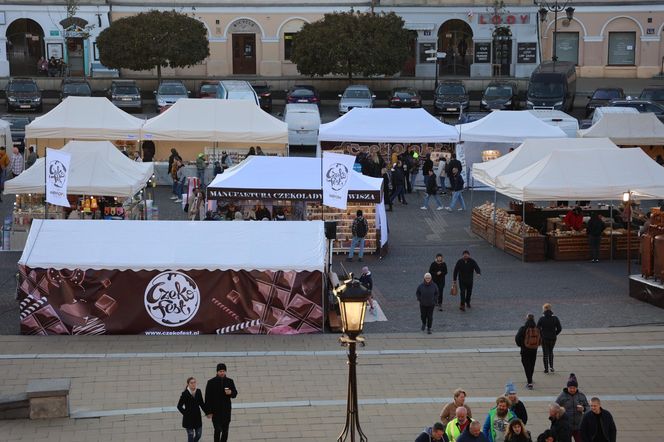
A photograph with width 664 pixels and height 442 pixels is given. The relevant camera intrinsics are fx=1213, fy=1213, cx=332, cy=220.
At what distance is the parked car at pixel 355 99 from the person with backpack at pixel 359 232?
22.4m

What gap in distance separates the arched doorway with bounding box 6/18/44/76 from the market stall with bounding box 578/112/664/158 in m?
33.4

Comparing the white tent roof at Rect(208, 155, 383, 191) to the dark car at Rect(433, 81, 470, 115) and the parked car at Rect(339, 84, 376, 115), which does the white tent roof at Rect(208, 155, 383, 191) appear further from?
the dark car at Rect(433, 81, 470, 115)

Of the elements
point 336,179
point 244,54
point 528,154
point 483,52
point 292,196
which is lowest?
point 292,196

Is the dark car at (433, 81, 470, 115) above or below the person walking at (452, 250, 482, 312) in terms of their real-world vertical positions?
above

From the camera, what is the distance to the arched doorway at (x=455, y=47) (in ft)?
198

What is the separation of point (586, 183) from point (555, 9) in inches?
1177

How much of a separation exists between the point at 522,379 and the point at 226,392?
5.40m

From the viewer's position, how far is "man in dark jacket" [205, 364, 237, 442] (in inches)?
576

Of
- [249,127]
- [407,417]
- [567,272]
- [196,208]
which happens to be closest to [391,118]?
[249,127]

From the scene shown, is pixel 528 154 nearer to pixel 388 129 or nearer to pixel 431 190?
pixel 431 190

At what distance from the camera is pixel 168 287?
19.9 meters

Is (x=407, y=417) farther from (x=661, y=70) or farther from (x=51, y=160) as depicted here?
(x=661, y=70)

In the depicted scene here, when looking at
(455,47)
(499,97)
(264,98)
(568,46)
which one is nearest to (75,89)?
(264,98)

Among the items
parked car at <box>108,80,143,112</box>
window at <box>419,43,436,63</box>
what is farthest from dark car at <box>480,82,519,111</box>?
parked car at <box>108,80,143,112</box>
